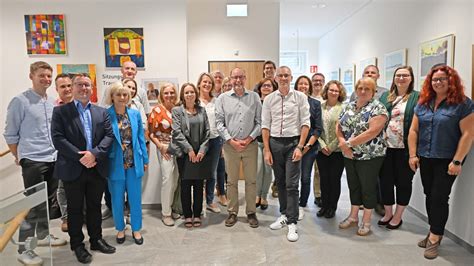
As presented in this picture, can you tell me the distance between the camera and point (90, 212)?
2.88m

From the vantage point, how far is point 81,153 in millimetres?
2619

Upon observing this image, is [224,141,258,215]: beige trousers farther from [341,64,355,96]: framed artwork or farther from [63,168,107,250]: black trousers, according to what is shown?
[341,64,355,96]: framed artwork

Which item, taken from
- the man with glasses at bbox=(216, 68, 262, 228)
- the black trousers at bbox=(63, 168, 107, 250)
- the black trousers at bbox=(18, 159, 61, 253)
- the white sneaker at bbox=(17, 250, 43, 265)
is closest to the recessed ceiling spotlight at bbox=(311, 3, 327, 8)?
the man with glasses at bbox=(216, 68, 262, 228)

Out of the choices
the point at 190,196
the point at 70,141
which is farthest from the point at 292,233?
the point at 70,141

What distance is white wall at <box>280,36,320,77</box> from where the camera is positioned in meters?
10.5

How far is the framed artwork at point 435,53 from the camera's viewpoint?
3492mm

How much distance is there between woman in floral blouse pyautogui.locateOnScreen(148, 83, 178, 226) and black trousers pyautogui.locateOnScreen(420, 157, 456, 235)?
2.46 m

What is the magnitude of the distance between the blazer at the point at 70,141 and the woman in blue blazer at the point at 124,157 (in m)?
0.16

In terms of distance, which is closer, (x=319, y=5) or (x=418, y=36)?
(x=418, y=36)

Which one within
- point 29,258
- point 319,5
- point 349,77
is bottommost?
point 29,258

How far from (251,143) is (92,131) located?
1527mm

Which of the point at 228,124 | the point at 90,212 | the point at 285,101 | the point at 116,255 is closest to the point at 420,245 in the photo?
the point at 285,101

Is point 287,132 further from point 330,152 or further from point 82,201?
point 82,201

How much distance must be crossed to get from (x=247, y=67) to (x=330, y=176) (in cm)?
286
